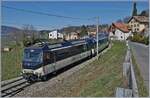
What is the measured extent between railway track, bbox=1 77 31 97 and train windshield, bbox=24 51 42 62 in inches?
64.7

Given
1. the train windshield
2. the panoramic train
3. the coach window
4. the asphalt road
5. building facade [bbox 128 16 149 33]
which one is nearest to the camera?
the asphalt road

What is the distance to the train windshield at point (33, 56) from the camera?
2123cm

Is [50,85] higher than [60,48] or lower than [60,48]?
lower

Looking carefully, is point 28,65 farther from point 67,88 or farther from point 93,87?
point 93,87

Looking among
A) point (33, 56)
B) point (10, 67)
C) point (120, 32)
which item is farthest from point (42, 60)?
point (120, 32)

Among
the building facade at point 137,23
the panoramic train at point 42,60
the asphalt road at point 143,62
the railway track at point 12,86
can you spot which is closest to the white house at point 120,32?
the building facade at point 137,23

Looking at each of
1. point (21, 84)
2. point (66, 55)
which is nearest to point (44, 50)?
point (21, 84)

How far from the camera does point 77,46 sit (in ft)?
108

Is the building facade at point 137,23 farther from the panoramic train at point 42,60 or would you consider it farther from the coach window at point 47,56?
the coach window at point 47,56

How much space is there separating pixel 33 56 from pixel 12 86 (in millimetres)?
3167

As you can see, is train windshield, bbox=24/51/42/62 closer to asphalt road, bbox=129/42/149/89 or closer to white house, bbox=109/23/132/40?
asphalt road, bbox=129/42/149/89

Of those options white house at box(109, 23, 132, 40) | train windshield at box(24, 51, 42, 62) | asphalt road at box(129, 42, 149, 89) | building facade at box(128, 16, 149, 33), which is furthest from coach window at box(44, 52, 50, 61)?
white house at box(109, 23, 132, 40)

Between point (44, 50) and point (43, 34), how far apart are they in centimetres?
6907

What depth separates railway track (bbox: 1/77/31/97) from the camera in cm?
1731
